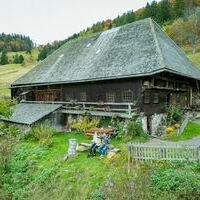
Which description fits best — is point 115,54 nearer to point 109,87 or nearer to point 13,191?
point 109,87

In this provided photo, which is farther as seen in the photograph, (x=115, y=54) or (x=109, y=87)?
(x=115, y=54)

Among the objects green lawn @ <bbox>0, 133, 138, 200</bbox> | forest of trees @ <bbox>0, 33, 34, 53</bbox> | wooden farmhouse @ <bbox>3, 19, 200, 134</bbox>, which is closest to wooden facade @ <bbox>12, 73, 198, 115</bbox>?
wooden farmhouse @ <bbox>3, 19, 200, 134</bbox>

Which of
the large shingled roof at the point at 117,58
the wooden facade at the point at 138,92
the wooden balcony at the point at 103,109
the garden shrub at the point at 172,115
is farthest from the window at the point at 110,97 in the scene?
the garden shrub at the point at 172,115

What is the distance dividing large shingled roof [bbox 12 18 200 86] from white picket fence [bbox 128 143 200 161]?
573 cm

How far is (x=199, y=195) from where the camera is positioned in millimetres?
5324

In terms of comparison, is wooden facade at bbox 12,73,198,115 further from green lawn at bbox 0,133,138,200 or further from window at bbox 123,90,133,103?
green lawn at bbox 0,133,138,200

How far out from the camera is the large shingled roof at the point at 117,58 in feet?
42.1

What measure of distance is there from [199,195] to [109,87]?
10237mm

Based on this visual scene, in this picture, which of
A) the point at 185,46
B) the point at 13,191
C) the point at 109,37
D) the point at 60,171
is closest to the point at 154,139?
the point at 60,171

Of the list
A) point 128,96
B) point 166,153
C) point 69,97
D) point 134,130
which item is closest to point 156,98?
point 128,96

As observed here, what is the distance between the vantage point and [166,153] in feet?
23.1

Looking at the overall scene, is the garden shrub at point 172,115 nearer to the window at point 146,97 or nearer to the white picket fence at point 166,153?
the window at point 146,97

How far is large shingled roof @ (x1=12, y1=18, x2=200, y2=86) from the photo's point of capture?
12820 millimetres

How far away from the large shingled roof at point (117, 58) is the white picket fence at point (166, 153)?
5726 mm
